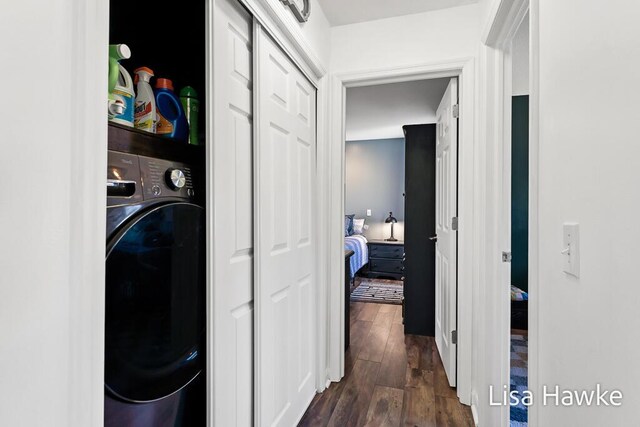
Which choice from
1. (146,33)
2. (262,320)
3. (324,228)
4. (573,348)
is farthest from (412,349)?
(146,33)

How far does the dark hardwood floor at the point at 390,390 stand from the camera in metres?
1.83

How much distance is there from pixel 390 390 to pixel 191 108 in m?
2.02

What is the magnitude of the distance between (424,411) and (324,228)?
122 cm

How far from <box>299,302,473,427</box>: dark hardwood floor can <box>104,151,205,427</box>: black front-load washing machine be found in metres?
1.06

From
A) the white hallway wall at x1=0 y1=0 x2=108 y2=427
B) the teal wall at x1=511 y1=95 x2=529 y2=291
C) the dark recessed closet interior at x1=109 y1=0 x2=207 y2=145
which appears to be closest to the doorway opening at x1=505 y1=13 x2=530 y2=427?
the teal wall at x1=511 y1=95 x2=529 y2=291

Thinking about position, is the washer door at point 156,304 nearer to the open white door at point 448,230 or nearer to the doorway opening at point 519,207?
the open white door at point 448,230

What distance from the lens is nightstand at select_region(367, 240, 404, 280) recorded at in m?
5.49

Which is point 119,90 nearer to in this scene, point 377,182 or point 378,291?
point 378,291

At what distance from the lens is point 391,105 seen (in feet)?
12.8

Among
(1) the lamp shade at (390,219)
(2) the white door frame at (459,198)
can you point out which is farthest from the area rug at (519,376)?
(1) the lamp shade at (390,219)

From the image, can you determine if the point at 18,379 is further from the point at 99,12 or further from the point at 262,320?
the point at 262,320

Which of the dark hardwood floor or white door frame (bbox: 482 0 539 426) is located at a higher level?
white door frame (bbox: 482 0 539 426)

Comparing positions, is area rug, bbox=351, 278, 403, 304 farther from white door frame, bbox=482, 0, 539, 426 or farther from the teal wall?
white door frame, bbox=482, 0, 539, 426

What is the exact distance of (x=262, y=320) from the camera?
4.49 ft
